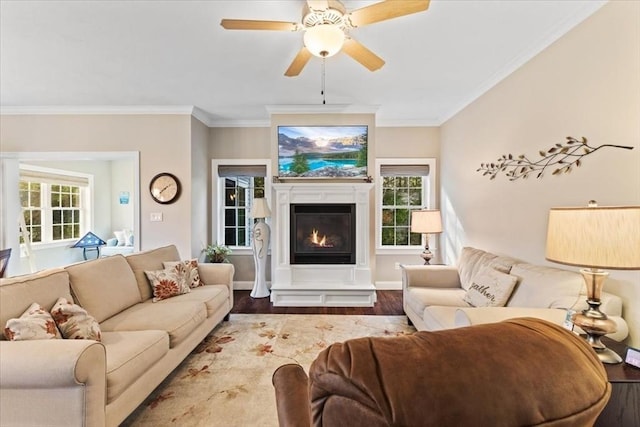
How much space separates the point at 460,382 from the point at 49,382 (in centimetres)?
177

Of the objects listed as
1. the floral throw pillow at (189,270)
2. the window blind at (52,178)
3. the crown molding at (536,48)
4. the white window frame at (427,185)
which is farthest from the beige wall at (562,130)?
the window blind at (52,178)

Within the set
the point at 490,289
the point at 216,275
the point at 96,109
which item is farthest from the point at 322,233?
the point at 96,109

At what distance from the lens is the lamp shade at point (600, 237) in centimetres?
125

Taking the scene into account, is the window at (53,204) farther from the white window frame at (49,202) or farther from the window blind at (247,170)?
the window blind at (247,170)

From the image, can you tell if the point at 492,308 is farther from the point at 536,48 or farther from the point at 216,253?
the point at 216,253

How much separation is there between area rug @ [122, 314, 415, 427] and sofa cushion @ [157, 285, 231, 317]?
345mm

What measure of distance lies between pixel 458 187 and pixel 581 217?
9.70 ft

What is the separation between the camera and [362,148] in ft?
14.1

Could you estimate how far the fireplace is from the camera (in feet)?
13.9

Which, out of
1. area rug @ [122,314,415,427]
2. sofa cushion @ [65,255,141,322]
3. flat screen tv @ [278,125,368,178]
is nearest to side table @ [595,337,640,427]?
area rug @ [122,314,415,427]

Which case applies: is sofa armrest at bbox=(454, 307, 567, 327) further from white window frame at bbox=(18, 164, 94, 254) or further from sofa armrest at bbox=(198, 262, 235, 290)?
white window frame at bbox=(18, 164, 94, 254)

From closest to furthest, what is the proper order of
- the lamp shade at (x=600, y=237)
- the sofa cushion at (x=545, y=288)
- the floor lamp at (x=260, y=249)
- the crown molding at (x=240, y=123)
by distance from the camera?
the lamp shade at (x=600, y=237) → the sofa cushion at (x=545, y=288) → the floor lamp at (x=260, y=249) → the crown molding at (x=240, y=123)

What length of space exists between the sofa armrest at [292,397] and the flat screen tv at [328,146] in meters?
3.29

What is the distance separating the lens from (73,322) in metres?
1.81
